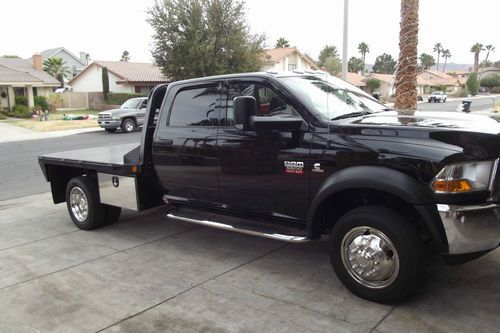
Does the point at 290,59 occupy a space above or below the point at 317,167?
above

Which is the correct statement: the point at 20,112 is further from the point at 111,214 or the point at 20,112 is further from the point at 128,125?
the point at 111,214

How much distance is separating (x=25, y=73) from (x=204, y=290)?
42.1 m

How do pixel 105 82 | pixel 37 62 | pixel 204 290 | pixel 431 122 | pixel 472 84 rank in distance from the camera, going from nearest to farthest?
pixel 431 122 → pixel 204 290 → pixel 37 62 → pixel 105 82 → pixel 472 84

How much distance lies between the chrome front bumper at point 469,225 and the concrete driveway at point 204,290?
1.97 feet

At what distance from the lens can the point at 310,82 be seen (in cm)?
486

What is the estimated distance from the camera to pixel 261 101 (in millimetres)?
4738

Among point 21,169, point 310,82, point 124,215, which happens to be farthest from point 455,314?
point 21,169

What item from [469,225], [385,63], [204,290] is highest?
[385,63]

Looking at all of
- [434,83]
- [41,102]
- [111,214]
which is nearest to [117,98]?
[41,102]

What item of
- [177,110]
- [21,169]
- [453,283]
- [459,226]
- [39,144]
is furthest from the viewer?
[39,144]

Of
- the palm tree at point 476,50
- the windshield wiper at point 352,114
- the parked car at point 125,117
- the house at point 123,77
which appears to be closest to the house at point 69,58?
the house at point 123,77

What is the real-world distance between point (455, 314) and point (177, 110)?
352cm

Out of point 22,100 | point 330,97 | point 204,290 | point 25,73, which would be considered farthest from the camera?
point 25,73

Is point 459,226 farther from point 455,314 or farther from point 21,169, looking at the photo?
point 21,169
